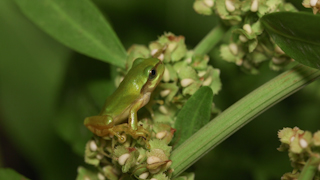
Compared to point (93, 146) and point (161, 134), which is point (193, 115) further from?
point (93, 146)

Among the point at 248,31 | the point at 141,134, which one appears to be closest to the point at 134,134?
the point at 141,134

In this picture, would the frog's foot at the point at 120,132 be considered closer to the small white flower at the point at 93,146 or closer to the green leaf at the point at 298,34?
the small white flower at the point at 93,146

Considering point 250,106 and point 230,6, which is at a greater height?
point 230,6

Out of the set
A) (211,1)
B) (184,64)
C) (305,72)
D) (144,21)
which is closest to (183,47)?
(184,64)

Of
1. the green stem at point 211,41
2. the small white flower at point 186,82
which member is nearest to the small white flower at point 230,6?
the green stem at point 211,41

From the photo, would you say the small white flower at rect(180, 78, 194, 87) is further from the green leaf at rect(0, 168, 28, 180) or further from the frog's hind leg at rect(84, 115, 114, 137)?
the green leaf at rect(0, 168, 28, 180)

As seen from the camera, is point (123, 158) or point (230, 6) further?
point (230, 6)
